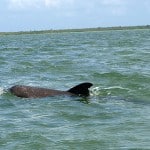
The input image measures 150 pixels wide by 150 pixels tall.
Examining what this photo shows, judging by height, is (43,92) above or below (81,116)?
above

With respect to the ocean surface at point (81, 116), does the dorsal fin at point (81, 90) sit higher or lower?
higher

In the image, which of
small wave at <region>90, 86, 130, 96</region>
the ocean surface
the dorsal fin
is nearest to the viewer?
the ocean surface

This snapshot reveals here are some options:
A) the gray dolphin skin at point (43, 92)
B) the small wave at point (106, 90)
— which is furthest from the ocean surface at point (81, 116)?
the gray dolphin skin at point (43, 92)

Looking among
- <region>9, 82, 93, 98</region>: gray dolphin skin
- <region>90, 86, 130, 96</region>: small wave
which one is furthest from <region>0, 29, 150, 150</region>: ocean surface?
<region>9, 82, 93, 98</region>: gray dolphin skin

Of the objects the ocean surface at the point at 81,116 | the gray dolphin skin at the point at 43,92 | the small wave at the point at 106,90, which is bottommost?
the small wave at the point at 106,90

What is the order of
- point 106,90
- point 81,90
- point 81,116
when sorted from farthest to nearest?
1. point 106,90
2. point 81,90
3. point 81,116

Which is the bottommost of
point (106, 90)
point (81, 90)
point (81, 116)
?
point (106, 90)

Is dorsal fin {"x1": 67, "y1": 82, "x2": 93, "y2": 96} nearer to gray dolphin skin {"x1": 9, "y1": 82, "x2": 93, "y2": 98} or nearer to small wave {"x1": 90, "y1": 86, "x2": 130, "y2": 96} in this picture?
gray dolphin skin {"x1": 9, "y1": 82, "x2": 93, "y2": 98}

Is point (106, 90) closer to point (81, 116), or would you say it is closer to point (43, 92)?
Answer: point (43, 92)

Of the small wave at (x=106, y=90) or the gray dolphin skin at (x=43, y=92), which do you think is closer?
the gray dolphin skin at (x=43, y=92)

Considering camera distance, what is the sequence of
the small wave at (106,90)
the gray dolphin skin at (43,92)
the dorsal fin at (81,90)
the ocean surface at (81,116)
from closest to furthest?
the ocean surface at (81,116), the dorsal fin at (81,90), the gray dolphin skin at (43,92), the small wave at (106,90)

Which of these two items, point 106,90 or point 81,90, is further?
point 106,90

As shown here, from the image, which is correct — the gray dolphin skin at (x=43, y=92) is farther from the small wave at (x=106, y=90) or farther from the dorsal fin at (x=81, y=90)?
the small wave at (x=106, y=90)

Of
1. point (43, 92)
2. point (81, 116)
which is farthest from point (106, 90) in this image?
point (81, 116)
